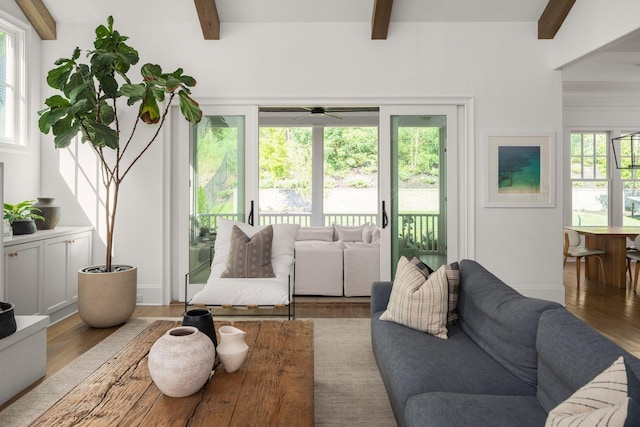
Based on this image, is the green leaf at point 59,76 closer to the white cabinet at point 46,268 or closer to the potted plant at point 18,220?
the potted plant at point 18,220

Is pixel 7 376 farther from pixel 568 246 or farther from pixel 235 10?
pixel 568 246

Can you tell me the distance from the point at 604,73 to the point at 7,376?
756 cm

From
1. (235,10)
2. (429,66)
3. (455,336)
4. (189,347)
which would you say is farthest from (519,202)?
(189,347)

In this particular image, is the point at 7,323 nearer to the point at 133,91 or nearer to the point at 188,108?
the point at 133,91

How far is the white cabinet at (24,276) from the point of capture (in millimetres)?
3381

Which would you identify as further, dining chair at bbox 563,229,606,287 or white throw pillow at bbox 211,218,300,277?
dining chair at bbox 563,229,606,287

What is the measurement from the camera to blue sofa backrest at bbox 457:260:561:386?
177 centimetres

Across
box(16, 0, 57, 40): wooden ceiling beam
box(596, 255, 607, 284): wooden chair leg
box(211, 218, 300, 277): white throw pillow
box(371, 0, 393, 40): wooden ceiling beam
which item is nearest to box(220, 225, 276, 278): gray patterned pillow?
box(211, 218, 300, 277): white throw pillow

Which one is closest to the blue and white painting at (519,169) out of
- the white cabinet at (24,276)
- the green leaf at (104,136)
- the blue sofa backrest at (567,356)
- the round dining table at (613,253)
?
the round dining table at (613,253)

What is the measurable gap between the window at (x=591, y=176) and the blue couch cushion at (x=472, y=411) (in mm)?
7224

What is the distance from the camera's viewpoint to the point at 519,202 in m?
4.60

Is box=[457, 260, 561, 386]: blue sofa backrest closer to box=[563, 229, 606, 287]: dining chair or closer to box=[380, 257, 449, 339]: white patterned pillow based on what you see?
box=[380, 257, 449, 339]: white patterned pillow

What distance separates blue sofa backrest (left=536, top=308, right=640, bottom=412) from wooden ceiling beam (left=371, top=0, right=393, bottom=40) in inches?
138

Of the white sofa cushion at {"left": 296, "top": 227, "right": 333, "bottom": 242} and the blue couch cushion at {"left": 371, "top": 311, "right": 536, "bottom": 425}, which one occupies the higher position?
the white sofa cushion at {"left": 296, "top": 227, "right": 333, "bottom": 242}
